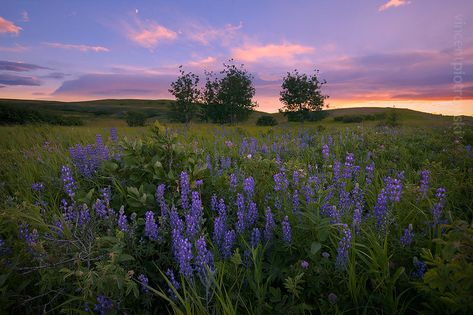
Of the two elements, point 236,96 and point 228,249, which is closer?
point 228,249

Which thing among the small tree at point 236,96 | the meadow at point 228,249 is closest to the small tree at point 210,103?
the small tree at point 236,96

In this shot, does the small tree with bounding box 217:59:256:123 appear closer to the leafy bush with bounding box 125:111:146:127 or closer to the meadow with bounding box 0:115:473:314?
the leafy bush with bounding box 125:111:146:127

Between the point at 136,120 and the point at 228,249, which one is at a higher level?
the point at 136,120

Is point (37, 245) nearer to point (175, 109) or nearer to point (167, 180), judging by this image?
point (167, 180)

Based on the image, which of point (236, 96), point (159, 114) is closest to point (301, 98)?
point (236, 96)

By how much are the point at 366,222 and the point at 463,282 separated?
1.34 m

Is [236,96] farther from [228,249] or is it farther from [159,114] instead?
[228,249]

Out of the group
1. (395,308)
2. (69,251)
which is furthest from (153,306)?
(395,308)

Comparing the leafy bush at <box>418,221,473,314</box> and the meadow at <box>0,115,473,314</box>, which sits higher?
the leafy bush at <box>418,221,473,314</box>

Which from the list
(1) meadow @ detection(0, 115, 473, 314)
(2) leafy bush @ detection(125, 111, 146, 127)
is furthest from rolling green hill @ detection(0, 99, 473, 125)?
(1) meadow @ detection(0, 115, 473, 314)

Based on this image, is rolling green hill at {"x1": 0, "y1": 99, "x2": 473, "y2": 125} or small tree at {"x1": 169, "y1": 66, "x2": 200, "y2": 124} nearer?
rolling green hill at {"x1": 0, "y1": 99, "x2": 473, "y2": 125}

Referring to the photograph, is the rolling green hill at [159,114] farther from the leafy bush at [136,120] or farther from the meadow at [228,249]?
the meadow at [228,249]

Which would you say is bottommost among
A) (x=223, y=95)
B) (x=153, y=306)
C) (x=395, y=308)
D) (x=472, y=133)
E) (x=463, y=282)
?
(x=153, y=306)

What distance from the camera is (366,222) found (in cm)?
290
